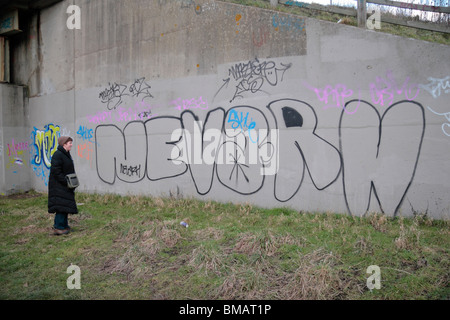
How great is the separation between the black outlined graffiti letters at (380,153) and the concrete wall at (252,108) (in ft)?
0.06

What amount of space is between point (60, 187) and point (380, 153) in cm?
561

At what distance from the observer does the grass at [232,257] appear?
3727mm

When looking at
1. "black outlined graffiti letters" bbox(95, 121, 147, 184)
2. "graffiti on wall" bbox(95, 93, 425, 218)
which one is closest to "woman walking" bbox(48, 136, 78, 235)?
"graffiti on wall" bbox(95, 93, 425, 218)

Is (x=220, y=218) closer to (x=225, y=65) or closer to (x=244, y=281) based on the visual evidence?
(x=244, y=281)

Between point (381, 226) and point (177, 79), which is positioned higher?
point (177, 79)

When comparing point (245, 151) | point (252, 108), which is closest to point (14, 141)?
point (245, 151)

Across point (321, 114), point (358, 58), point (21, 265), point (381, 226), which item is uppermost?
point (358, 58)

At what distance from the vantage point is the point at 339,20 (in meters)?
6.75

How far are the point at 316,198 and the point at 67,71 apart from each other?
837 centimetres

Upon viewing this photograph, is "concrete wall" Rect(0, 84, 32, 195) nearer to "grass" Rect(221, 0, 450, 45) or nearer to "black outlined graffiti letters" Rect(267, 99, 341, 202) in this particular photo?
"grass" Rect(221, 0, 450, 45)

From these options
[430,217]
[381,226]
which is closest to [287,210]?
[381,226]

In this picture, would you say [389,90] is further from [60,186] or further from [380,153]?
[60,186]
